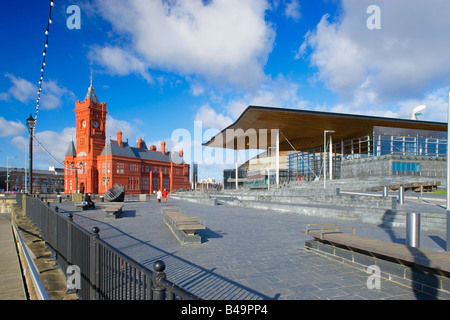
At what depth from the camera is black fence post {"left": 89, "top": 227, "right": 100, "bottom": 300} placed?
3.64m

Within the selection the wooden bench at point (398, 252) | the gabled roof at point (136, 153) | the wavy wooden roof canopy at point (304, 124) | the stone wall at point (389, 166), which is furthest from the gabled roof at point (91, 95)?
the wooden bench at point (398, 252)

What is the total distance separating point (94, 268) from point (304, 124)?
113 ft

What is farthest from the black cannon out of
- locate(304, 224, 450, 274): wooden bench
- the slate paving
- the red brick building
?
the red brick building

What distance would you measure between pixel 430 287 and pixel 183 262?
4600mm

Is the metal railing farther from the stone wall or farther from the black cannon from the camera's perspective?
the stone wall

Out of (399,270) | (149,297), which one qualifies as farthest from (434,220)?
(149,297)

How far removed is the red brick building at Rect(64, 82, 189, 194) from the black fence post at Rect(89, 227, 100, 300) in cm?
6222

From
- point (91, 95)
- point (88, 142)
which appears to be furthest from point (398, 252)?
point (91, 95)

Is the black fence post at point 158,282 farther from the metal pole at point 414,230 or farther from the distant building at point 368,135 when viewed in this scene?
the distant building at point 368,135

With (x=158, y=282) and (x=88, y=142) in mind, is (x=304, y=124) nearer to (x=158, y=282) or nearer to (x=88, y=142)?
(x=158, y=282)

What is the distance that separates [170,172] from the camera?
81.6 m

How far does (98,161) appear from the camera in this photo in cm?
6450

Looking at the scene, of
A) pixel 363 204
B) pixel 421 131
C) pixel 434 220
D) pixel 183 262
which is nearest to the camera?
pixel 183 262

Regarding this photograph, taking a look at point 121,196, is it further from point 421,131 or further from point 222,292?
point 421,131
